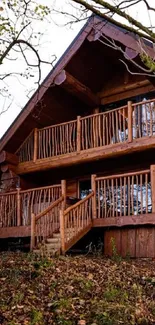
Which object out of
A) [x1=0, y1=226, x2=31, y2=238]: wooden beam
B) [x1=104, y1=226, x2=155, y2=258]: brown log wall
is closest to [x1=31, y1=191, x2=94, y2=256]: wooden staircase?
[x1=104, y1=226, x2=155, y2=258]: brown log wall

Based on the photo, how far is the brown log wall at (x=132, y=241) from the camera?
37.3ft

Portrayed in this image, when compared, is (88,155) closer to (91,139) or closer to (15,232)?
(91,139)

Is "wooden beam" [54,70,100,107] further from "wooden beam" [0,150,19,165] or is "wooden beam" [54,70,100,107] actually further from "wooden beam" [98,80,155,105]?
"wooden beam" [0,150,19,165]

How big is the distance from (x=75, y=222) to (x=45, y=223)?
0.91 m

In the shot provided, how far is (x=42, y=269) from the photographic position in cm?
828

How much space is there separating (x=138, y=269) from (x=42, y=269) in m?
2.22

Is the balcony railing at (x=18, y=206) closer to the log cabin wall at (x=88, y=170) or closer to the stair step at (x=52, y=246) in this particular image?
the log cabin wall at (x=88, y=170)

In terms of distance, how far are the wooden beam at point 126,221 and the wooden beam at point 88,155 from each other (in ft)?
6.55

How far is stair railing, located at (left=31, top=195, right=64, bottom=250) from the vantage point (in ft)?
37.8

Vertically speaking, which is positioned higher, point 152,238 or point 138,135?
point 138,135

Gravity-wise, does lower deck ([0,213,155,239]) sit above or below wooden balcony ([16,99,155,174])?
below

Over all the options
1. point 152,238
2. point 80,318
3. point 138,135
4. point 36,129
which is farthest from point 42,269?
point 36,129

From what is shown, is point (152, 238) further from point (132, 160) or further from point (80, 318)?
point (80, 318)

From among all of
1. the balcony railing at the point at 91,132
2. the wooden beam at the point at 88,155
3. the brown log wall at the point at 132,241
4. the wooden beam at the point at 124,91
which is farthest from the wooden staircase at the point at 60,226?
the wooden beam at the point at 124,91
